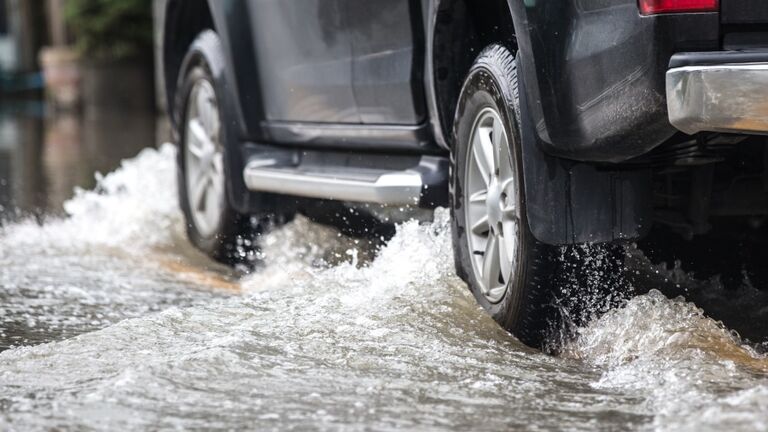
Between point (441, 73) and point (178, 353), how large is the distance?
48.5 inches

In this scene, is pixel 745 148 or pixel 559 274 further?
pixel 745 148

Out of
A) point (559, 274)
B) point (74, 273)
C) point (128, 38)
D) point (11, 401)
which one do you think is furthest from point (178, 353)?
point (128, 38)

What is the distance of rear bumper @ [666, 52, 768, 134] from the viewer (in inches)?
119

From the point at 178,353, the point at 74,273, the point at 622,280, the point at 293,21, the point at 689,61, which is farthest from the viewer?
the point at 74,273

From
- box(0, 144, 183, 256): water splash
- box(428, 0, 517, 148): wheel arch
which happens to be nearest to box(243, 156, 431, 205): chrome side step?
box(428, 0, 517, 148): wheel arch

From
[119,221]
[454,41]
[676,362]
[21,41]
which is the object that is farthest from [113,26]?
[676,362]

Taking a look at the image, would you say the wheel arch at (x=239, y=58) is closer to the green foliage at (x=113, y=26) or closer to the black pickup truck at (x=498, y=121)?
the black pickup truck at (x=498, y=121)

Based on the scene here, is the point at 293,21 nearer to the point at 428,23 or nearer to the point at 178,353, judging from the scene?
the point at 428,23

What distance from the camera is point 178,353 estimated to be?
357 cm

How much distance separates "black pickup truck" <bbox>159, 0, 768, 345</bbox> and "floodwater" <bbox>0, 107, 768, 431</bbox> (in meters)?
0.18

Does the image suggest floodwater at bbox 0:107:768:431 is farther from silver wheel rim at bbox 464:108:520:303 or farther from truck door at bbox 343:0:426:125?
truck door at bbox 343:0:426:125

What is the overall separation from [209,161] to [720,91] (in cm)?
325

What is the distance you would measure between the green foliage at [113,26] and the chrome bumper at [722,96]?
19835 mm

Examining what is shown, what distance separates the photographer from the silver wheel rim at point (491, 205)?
3.83 m
